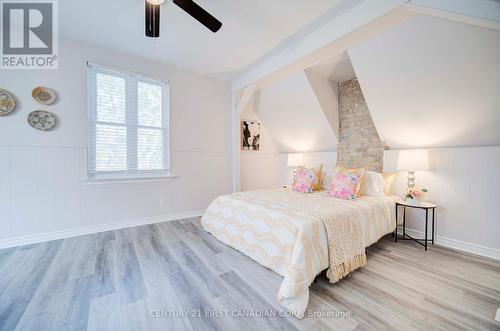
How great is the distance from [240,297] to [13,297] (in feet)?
5.69

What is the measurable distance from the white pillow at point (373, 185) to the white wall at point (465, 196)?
0.52 meters

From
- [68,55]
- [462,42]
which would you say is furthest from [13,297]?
[462,42]

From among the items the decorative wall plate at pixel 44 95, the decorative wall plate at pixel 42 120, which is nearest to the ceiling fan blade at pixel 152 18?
the decorative wall plate at pixel 44 95

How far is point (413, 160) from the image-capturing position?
2.47 m

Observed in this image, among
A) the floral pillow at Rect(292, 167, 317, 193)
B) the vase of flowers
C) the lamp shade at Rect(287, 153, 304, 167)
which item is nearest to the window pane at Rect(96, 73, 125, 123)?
the floral pillow at Rect(292, 167, 317, 193)

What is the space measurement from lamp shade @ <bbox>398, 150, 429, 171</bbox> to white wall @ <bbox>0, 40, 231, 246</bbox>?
3.29 metres

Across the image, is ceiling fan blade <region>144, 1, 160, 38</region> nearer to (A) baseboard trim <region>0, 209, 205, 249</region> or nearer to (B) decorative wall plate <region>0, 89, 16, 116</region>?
(B) decorative wall plate <region>0, 89, 16, 116</region>

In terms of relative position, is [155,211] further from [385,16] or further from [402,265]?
[385,16]

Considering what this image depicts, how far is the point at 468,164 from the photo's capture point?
2.31m

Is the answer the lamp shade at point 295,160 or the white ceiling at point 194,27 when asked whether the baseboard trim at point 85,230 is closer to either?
the lamp shade at point 295,160

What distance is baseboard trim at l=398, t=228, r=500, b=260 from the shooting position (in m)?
2.13

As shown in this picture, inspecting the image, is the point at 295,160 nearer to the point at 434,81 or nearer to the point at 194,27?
the point at 434,81

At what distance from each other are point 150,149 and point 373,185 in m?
3.45

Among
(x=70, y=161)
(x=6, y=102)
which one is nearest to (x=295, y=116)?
(x=70, y=161)
